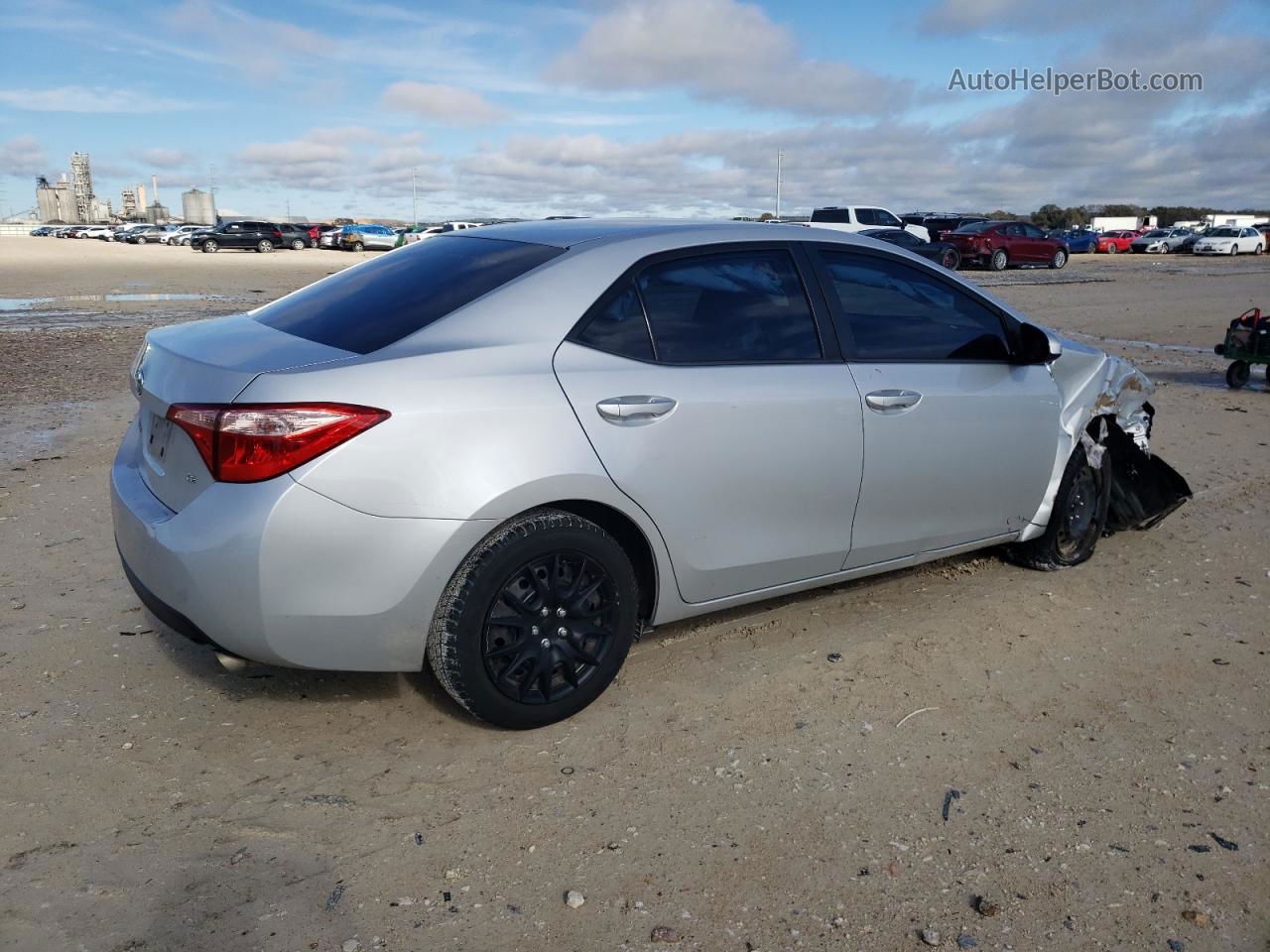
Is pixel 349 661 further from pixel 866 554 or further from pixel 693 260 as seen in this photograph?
pixel 866 554

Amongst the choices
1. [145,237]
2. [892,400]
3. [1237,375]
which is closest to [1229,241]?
[1237,375]

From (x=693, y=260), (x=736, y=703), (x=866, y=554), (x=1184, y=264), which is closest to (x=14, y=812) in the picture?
(x=736, y=703)

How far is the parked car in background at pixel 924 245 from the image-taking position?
3114 cm

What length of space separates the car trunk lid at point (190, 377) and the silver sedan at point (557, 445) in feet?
0.04

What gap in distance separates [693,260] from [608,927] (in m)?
2.30

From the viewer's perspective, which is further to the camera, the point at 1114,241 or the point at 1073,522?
the point at 1114,241

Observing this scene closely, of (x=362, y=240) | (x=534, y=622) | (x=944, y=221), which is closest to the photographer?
(x=534, y=622)

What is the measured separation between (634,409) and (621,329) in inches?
12.1

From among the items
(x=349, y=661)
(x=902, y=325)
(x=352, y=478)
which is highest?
(x=902, y=325)

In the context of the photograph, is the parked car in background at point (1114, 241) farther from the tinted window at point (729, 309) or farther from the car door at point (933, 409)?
the tinted window at point (729, 309)

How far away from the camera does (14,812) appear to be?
3109mm

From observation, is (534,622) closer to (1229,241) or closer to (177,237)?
(1229,241)

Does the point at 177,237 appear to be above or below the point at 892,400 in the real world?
below

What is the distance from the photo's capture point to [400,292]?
3.79 m
